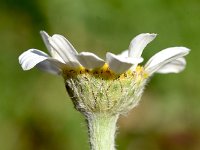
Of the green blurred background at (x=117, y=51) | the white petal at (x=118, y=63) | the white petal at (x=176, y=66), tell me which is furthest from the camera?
the green blurred background at (x=117, y=51)

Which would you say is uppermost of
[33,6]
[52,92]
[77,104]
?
[33,6]

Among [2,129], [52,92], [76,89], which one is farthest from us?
[52,92]

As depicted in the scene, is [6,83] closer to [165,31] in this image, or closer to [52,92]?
[52,92]

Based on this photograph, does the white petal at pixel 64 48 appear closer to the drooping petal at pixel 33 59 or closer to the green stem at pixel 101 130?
the drooping petal at pixel 33 59

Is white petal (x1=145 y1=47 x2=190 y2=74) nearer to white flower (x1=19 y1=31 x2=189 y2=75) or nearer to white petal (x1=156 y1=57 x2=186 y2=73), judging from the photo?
white flower (x1=19 y1=31 x2=189 y2=75)

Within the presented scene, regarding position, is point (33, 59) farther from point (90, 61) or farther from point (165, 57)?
point (165, 57)

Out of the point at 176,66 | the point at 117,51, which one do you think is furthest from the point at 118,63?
the point at 117,51

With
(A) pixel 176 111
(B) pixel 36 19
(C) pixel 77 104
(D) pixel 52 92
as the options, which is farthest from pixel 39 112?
(C) pixel 77 104

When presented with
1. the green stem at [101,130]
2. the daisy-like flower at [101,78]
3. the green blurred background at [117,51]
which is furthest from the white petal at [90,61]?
the green blurred background at [117,51]
